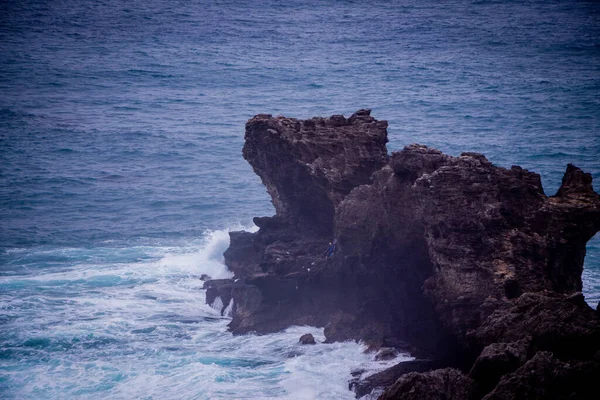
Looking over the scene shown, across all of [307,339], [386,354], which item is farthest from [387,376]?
[307,339]

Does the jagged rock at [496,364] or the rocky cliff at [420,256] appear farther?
the rocky cliff at [420,256]

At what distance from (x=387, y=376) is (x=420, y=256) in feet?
16.7

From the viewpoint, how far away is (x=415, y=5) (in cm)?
10419

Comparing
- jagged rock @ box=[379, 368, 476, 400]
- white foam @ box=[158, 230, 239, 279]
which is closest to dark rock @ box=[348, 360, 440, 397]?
jagged rock @ box=[379, 368, 476, 400]

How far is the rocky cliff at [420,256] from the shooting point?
48.0 ft

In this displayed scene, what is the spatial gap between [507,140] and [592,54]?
30.5 m

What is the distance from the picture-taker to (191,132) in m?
59.0

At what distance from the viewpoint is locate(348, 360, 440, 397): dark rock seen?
63.8 feet

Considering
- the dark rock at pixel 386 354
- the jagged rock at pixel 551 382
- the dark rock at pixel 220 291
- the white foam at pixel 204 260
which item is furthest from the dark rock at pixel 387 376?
the white foam at pixel 204 260

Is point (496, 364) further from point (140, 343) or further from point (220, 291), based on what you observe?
point (220, 291)

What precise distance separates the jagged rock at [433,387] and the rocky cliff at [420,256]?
1.6 inches

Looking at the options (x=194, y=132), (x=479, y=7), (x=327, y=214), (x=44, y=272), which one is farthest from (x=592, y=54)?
(x=44, y=272)

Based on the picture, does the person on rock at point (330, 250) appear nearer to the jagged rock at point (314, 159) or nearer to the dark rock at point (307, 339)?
the jagged rock at point (314, 159)

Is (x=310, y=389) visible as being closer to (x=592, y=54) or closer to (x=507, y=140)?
(x=507, y=140)
